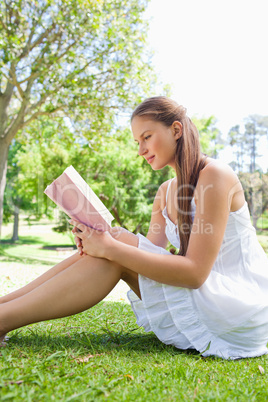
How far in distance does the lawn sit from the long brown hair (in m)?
0.62

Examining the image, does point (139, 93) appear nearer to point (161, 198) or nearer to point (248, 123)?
point (161, 198)

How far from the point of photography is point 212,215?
1.89 m

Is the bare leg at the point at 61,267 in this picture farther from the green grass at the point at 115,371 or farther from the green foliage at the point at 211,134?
the green foliage at the point at 211,134

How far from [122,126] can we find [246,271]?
8692 millimetres

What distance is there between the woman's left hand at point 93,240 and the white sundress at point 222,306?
226 millimetres

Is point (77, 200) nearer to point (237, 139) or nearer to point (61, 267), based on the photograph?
point (61, 267)

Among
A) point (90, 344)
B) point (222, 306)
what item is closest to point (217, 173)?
point (222, 306)

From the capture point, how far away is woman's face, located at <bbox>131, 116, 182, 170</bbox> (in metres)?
2.18

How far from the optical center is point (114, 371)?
1.66 meters

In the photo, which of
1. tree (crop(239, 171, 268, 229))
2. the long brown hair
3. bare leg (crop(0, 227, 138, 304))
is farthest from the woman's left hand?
tree (crop(239, 171, 268, 229))

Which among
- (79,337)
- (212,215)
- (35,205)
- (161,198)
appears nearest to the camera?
(212,215)

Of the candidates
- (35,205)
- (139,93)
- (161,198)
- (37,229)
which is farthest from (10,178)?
(161,198)

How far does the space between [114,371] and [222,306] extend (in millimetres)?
639

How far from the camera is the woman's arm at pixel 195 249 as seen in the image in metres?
1.86
